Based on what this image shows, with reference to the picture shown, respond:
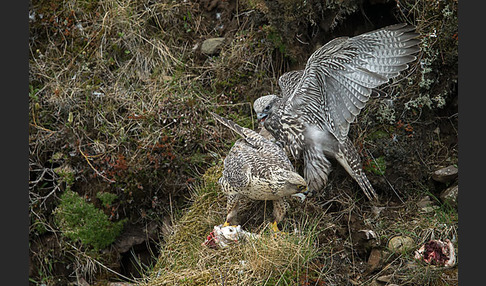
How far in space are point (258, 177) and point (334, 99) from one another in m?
1.07

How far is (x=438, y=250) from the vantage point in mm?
4258

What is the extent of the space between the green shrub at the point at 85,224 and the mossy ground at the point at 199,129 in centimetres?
9

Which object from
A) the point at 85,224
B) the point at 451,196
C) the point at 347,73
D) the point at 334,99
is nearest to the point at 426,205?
the point at 451,196

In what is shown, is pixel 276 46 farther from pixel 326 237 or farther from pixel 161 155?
pixel 326 237

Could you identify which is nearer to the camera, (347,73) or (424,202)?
(347,73)

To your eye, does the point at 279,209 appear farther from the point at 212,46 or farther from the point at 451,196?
the point at 212,46

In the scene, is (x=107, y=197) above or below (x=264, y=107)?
below

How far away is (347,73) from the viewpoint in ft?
15.6

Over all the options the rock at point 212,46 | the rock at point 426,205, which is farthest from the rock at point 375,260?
the rock at point 212,46

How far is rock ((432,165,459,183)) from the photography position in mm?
5102

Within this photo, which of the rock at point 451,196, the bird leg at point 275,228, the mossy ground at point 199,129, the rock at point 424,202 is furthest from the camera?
the rock at point 424,202

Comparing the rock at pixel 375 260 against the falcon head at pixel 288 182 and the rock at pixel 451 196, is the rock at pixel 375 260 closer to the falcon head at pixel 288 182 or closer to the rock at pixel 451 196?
the rock at pixel 451 196

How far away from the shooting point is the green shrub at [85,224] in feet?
18.1

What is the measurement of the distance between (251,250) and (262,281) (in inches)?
10.5
